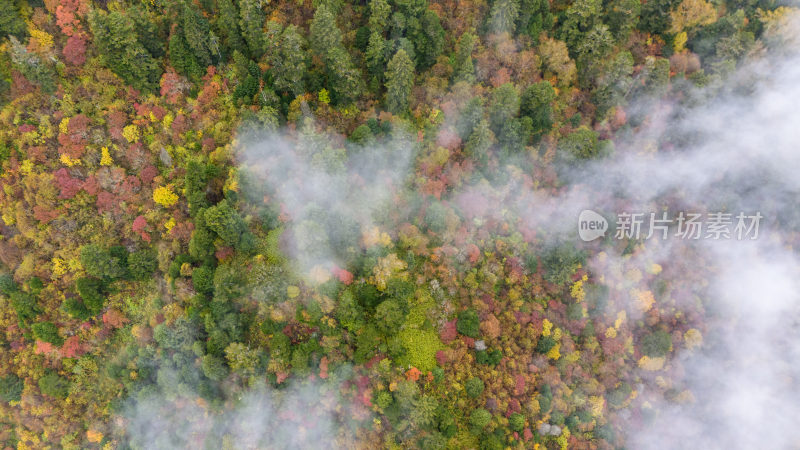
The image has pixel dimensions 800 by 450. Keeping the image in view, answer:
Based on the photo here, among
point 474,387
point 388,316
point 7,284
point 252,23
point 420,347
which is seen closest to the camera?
point 388,316

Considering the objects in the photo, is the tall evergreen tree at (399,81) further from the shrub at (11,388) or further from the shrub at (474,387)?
the shrub at (11,388)

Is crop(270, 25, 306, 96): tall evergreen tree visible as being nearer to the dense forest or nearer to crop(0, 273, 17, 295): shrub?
the dense forest

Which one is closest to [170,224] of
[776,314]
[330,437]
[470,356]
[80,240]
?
[80,240]

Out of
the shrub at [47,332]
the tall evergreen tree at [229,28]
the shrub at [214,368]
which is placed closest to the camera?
the shrub at [214,368]

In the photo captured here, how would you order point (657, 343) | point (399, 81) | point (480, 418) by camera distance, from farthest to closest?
point (657, 343)
point (399, 81)
point (480, 418)

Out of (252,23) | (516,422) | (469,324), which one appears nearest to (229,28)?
(252,23)

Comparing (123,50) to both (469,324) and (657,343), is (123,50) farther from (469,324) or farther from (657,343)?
(657,343)

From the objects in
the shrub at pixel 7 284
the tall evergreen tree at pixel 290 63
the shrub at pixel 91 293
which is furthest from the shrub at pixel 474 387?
the shrub at pixel 7 284

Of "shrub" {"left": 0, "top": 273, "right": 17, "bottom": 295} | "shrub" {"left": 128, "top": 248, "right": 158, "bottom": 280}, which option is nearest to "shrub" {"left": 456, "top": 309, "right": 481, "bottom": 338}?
"shrub" {"left": 128, "top": 248, "right": 158, "bottom": 280}
